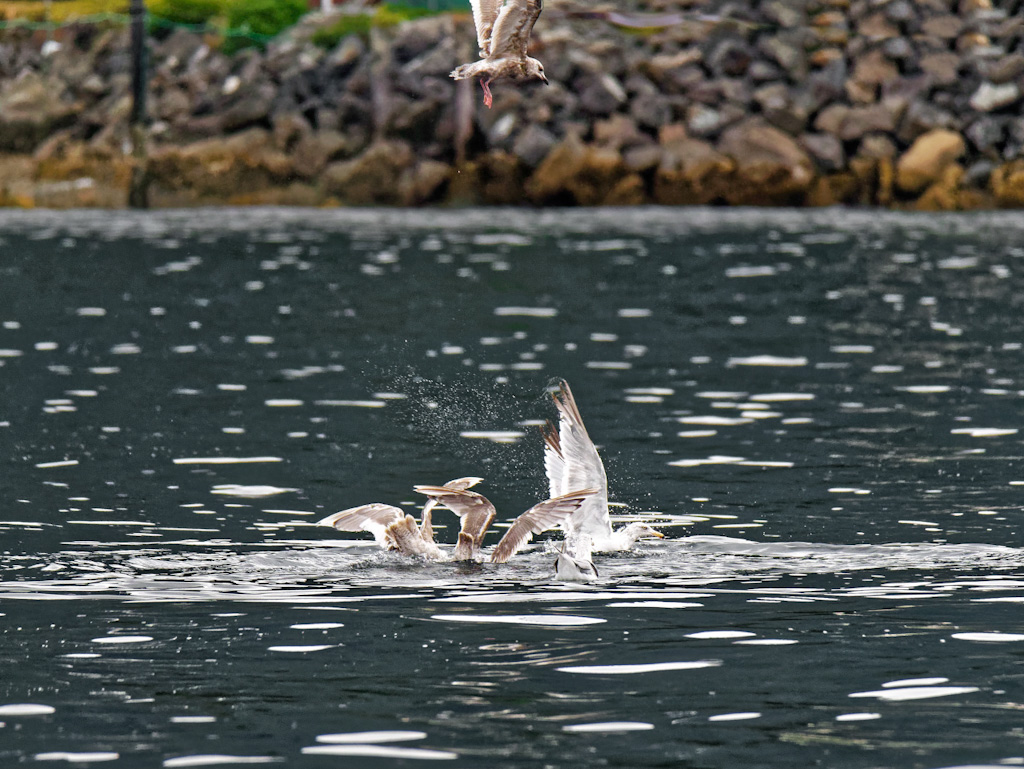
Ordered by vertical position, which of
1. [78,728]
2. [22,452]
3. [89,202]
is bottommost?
[89,202]

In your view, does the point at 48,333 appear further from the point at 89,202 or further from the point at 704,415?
the point at 89,202

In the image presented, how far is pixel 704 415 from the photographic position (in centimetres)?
2041

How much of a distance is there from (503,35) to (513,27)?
0.26 ft

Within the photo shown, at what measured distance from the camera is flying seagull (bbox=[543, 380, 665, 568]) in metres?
13.8

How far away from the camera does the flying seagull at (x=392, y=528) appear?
538 inches

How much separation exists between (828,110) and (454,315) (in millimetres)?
27672

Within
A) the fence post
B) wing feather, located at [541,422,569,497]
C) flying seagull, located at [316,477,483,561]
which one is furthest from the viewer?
the fence post

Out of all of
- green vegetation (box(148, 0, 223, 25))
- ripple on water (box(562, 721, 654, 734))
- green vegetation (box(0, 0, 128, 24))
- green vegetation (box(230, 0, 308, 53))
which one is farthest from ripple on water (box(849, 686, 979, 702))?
green vegetation (box(0, 0, 128, 24))

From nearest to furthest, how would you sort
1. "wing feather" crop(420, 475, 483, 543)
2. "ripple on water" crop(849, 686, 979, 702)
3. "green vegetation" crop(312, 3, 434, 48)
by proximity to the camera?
"ripple on water" crop(849, 686, 979, 702), "wing feather" crop(420, 475, 483, 543), "green vegetation" crop(312, 3, 434, 48)

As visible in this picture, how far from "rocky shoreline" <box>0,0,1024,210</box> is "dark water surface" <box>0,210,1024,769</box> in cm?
1942

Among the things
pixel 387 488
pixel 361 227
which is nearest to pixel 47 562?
pixel 387 488

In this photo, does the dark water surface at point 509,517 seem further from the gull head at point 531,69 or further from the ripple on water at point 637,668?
the gull head at point 531,69

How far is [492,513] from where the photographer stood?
14055mm

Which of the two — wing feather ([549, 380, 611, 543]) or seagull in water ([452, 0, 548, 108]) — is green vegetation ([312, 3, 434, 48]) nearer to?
wing feather ([549, 380, 611, 543])
